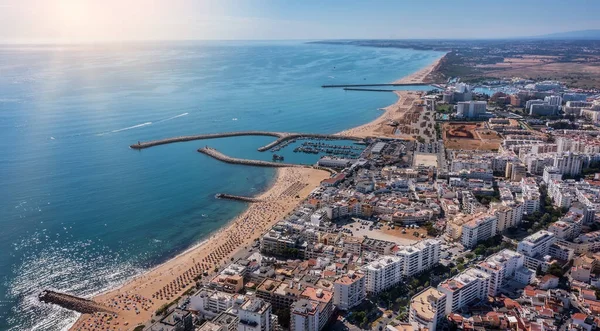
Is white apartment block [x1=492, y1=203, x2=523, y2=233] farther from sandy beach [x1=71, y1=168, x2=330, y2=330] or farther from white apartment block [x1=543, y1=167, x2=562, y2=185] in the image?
sandy beach [x1=71, y1=168, x2=330, y2=330]

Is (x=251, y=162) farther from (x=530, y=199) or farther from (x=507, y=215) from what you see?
(x=530, y=199)

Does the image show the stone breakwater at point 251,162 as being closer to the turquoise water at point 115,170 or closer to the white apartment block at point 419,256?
the turquoise water at point 115,170

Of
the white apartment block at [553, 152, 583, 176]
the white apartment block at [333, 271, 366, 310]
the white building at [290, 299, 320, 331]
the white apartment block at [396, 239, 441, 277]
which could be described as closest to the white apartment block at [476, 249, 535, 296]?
the white apartment block at [396, 239, 441, 277]

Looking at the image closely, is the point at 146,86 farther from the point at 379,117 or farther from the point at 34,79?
the point at 379,117

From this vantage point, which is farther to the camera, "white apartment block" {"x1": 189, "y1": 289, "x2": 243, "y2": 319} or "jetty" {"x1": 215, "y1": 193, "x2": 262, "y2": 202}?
"jetty" {"x1": 215, "y1": 193, "x2": 262, "y2": 202}

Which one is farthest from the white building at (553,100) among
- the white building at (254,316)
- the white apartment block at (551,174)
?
the white building at (254,316)

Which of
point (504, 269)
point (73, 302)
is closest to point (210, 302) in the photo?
point (73, 302)
